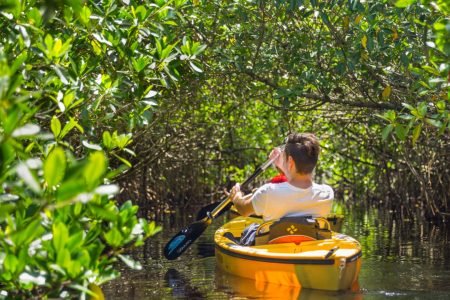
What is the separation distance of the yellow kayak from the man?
143mm

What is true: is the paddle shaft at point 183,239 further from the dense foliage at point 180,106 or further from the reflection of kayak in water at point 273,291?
the reflection of kayak in water at point 273,291

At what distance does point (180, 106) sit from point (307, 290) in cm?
477

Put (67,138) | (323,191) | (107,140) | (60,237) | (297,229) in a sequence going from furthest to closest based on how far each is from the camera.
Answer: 1. (67,138)
2. (323,191)
3. (297,229)
4. (107,140)
5. (60,237)

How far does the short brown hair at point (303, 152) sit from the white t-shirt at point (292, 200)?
154 mm

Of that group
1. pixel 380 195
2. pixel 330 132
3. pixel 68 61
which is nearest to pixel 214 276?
pixel 68 61

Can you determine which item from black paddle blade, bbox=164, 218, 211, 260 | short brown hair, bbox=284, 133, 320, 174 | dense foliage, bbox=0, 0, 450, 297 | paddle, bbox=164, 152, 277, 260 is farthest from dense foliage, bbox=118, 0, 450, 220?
black paddle blade, bbox=164, 218, 211, 260

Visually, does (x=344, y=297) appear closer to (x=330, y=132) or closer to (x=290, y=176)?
(x=290, y=176)

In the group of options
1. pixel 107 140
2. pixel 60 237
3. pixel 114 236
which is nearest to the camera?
pixel 60 237

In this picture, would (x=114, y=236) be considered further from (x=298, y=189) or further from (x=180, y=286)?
(x=180, y=286)

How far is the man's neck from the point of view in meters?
6.48

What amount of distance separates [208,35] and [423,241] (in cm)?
315

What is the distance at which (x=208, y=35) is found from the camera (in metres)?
9.22

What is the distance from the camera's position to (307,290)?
612cm

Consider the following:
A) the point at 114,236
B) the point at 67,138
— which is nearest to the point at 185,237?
the point at 67,138
